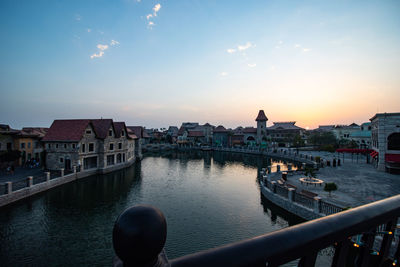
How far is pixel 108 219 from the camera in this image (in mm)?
15477

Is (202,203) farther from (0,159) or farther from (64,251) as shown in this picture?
(0,159)

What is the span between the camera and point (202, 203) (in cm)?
1873

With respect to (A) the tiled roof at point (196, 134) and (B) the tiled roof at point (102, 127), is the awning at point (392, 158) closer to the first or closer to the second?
(B) the tiled roof at point (102, 127)

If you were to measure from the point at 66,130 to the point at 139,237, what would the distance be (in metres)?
35.0

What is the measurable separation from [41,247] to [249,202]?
604 inches

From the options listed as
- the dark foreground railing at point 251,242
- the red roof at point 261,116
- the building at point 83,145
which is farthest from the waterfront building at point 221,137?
the dark foreground railing at point 251,242

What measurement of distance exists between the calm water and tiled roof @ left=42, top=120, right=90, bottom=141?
716 cm

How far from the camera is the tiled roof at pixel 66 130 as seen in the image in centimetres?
2906

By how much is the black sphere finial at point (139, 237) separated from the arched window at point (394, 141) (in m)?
31.8

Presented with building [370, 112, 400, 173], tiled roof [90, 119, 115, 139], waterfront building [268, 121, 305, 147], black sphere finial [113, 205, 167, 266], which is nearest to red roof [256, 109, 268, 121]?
waterfront building [268, 121, 305, 147]

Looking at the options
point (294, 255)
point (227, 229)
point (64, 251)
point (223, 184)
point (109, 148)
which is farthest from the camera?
point (109, 148)

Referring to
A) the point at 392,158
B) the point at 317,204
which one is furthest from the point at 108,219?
the point at 392,158

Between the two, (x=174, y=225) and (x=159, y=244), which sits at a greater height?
(x=159, y=244)

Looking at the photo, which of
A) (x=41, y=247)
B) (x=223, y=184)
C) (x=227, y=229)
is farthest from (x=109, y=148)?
(x=227, y=229)
